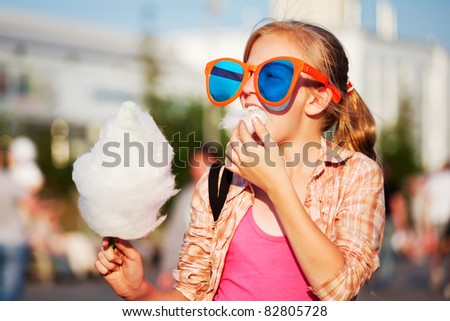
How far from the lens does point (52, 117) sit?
38344 millimetres

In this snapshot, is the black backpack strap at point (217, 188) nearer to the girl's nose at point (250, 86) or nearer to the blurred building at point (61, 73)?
the girl's nose at point (250, 86)

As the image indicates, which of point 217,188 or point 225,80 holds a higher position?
point 225,80

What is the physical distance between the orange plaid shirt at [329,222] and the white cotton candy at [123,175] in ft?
0.61

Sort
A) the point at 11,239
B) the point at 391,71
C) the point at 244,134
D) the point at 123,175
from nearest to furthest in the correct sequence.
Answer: the point at 244,134, the point at 123,175, the point at 11,239, the point at 391,71

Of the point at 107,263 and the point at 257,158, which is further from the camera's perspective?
the point at 107,263

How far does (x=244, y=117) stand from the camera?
8.00ft

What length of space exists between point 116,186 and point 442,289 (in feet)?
37.1

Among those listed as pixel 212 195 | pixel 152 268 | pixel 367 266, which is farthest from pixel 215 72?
pixel 152 268

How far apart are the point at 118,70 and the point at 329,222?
39882 mm

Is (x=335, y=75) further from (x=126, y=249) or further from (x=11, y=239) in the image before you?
(x=11, y=239)

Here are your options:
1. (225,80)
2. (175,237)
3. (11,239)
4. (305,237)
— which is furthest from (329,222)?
(11,239)
